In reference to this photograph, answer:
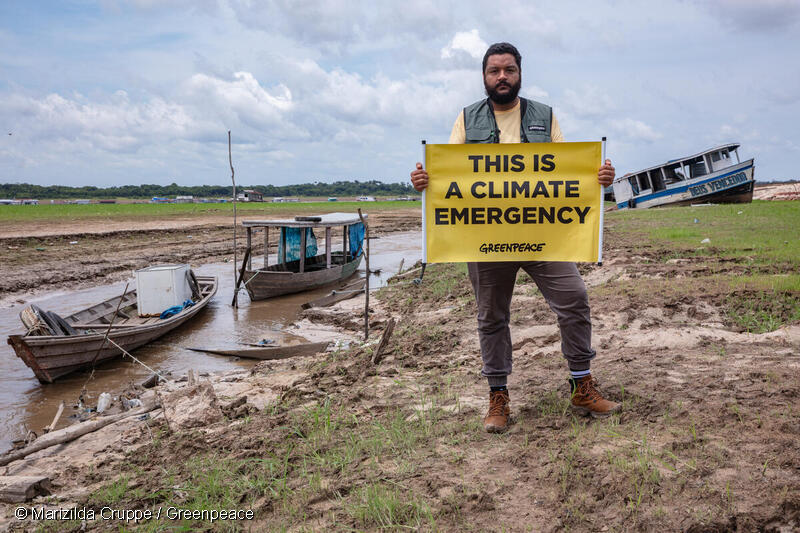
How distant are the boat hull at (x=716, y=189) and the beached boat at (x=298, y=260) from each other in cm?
2062

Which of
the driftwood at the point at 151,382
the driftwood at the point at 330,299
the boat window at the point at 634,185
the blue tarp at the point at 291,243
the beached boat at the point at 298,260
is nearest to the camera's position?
the driftwood at the point at 151,382

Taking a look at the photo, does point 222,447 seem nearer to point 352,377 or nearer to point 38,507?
point 38,507

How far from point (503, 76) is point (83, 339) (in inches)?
278

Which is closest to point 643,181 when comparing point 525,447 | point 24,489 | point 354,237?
point 354,237

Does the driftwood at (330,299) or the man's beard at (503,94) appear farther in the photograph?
the driftwood at (330,299)

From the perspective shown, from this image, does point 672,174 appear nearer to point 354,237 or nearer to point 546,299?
point 354,237

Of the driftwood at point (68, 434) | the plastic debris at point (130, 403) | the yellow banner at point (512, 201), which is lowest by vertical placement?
the plastic debris at point (130, 403)

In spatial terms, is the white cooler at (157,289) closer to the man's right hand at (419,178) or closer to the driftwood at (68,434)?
the driftwood at (68,434)

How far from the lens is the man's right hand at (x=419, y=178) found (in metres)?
3.50

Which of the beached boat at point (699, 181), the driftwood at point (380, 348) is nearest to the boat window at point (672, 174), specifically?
the beached boat at point (699, 181)

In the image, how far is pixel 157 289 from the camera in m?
10.4

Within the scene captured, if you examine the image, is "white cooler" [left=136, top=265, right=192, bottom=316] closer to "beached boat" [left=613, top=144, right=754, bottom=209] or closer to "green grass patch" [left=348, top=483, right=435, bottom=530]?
"green grass patch" [left=348, top=483, right=435, bottom=530]

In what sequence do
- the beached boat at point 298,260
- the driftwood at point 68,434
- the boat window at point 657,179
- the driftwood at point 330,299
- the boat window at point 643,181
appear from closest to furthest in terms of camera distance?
the driftwood at point 68,434 → the driftwood at point 330,299 → the beached boat at point 298,260 → the boat window at point 657,179 → the boat window at point 643,181

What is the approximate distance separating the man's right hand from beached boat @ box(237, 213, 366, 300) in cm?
777
